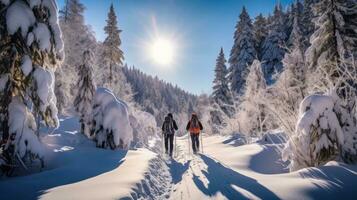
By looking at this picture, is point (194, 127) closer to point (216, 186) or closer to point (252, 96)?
point (216, 186)

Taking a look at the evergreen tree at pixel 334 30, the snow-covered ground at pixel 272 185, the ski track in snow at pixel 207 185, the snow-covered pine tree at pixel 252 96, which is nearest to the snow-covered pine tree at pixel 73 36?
the snow-covered pine tree at pixel 252 96

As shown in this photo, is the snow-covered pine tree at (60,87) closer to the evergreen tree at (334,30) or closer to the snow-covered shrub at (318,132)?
the evergreen tree at (334,30)

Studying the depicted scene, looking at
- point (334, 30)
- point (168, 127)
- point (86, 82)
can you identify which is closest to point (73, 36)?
point (86, 82)

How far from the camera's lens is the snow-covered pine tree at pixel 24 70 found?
7409 mm

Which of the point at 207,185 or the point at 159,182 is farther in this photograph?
the point at 159,182

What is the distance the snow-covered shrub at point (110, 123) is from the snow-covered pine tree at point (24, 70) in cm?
419

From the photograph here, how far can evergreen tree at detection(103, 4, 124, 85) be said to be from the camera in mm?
36344

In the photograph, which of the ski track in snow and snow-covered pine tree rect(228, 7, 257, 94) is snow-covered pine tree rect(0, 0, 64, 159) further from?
snow-covered pine tree rect(228, 7, 257, 94)

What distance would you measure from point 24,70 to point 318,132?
8.00 m

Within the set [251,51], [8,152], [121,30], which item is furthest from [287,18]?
[8,152]

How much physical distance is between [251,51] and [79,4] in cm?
2641

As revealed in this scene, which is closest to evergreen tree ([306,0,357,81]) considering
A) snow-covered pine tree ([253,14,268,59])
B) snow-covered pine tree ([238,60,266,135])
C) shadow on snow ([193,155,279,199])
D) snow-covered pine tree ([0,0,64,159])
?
snow-covered pine tree ([238,60,266,135])

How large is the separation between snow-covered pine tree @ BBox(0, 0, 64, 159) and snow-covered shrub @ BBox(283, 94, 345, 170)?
279 inches

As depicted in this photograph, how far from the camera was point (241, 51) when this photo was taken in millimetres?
43469
